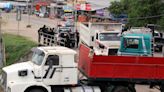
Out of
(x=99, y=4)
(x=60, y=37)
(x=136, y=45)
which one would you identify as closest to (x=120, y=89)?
(x=136, y=45)

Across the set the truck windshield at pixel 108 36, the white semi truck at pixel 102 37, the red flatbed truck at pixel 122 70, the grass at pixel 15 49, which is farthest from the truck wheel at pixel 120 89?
the grass at pixel 15 49

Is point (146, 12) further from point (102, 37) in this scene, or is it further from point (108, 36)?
point (102, 37)

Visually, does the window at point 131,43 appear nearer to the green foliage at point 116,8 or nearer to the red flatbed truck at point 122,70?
the red flatbed truck at point 122,70

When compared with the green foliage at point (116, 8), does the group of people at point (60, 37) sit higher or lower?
lower

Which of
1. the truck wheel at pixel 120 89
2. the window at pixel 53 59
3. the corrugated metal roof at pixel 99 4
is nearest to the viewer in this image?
the window at pixel 53 59

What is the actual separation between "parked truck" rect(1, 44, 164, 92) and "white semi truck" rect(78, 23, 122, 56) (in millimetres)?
5556

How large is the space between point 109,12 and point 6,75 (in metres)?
54.6

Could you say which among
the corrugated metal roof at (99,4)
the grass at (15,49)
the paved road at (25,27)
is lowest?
the paved road at (25,27)

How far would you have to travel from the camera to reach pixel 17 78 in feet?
58.6

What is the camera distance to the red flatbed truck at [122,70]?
18.2 meters

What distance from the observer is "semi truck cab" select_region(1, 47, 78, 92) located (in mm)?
17812

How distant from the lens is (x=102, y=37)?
30.8m

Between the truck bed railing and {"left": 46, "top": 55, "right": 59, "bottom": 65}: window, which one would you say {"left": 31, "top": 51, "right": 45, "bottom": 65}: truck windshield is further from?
the truck bed railing

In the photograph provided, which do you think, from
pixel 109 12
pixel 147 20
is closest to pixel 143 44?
pixel 147 20
